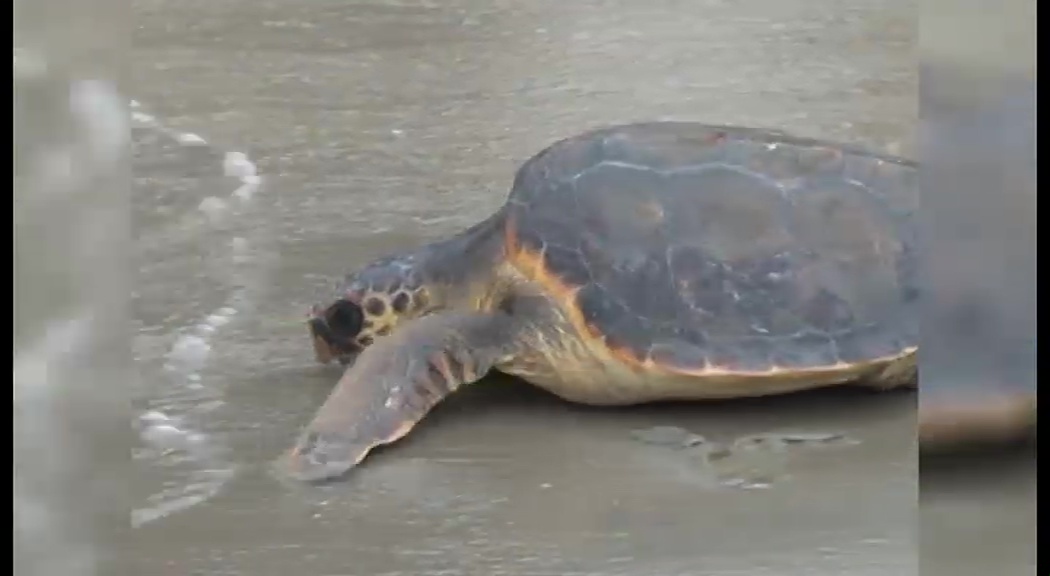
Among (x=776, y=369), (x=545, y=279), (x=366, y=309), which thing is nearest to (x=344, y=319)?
(x=366, y=309)

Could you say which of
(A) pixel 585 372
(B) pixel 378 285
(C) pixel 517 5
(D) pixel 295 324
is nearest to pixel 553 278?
(A) pixel 585 372

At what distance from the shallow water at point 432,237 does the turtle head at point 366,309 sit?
4cm

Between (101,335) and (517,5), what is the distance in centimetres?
64

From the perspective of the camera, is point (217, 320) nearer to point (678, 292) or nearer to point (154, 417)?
point (154, 417)

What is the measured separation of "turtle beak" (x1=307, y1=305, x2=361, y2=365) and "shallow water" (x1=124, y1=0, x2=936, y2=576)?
0.02 m

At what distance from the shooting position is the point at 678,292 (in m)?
0.87

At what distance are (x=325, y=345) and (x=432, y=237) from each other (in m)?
0.20

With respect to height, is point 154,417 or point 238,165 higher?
point 238,165

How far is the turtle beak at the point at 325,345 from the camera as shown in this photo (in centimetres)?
96

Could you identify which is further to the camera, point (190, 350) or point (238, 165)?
point (238, 165)

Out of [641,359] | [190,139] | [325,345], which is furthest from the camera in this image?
[190,139]

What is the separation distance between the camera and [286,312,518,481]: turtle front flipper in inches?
33.6

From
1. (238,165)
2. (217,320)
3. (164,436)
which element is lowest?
(164,436)

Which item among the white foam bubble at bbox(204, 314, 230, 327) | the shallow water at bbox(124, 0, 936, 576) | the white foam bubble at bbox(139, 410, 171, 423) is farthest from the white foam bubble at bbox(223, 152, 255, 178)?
the white foam bubble at bbox(139, 410, 171, 423)
